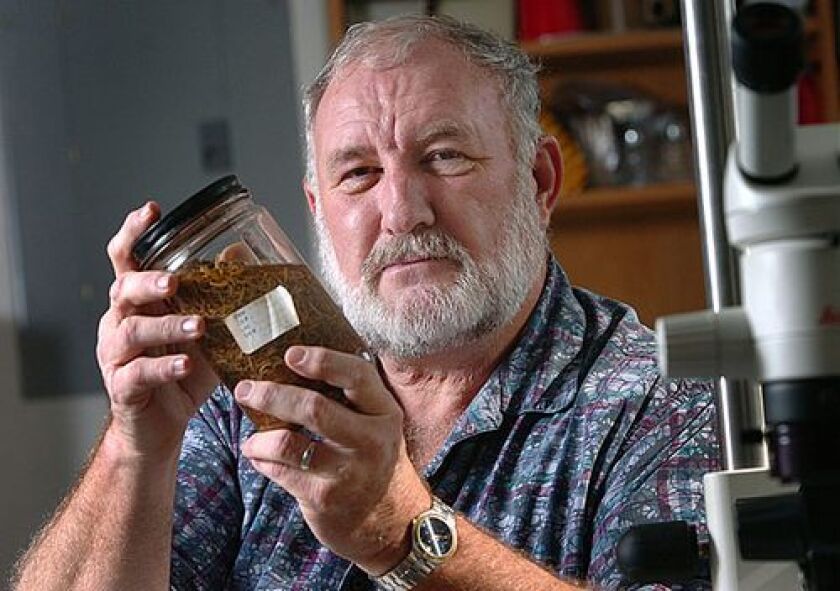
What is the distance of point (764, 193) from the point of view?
2.34ft

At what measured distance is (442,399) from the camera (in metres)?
1.68

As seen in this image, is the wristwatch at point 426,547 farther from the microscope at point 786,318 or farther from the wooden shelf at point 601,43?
the wooden shelf at point 601,43

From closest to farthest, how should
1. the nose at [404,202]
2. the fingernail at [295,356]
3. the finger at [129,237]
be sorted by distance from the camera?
1. the fingernail at [295,356]
2. the finger at [129,237]
3. the nose at [404,202]

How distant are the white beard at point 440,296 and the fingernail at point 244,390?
479 mm

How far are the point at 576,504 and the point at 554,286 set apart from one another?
0.30 metres

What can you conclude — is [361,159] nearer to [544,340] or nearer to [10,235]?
[544,340]

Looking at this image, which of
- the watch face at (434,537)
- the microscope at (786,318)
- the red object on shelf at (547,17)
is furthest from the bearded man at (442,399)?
the red object on shelf at (547,17)

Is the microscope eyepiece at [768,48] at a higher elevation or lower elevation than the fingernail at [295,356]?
higher

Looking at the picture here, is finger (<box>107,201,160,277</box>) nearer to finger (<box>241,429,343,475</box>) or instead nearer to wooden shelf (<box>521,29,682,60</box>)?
finger (<box>241,429,343,475</box>)

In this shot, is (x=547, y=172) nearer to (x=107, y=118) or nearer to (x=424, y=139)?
(x=424, y=139)

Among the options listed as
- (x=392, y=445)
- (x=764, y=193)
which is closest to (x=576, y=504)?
(x=392, y=445)

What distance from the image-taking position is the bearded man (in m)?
1.39

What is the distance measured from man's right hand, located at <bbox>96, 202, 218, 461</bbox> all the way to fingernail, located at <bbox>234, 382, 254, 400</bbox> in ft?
0.18

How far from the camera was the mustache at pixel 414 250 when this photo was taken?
157cm
